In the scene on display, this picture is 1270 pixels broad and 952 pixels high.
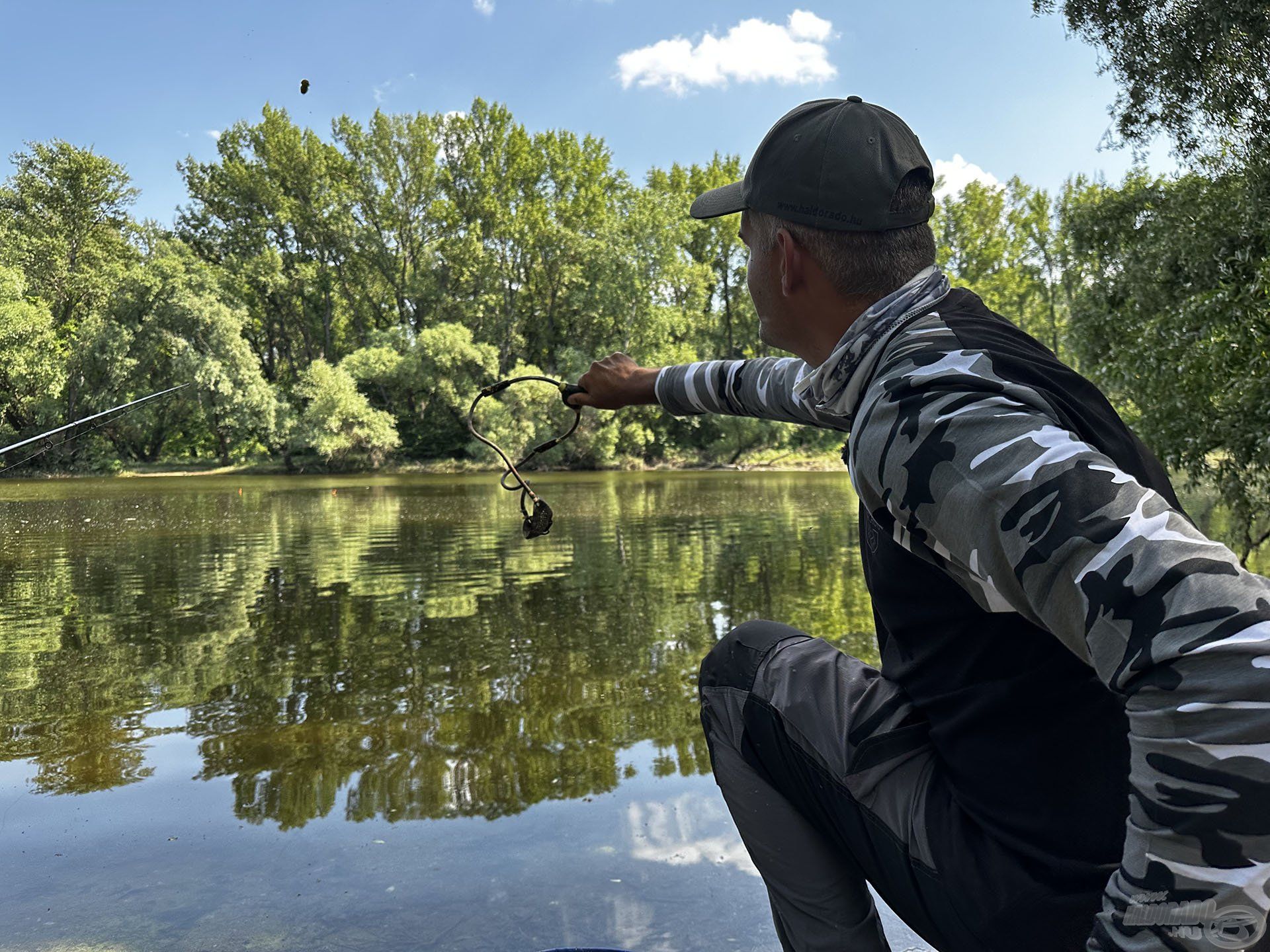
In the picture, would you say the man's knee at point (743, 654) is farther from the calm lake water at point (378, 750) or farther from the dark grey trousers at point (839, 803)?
the calm lake water at point (378, 750)

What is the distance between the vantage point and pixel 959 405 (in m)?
1.25

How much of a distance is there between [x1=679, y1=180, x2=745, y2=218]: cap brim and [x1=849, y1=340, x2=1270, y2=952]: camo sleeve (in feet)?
2.94

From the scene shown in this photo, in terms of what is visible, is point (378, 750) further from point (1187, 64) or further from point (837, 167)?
point (1187, 64)

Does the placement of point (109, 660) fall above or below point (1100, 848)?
below

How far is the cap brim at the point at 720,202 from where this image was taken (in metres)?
2.02

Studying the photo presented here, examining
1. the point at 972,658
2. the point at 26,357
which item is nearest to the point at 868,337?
the point at 972,658

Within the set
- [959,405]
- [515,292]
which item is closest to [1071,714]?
[959,405]

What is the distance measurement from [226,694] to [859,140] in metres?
5.32

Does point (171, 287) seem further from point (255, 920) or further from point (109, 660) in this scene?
point (255, 920)

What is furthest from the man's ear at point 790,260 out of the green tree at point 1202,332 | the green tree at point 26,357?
the green tree at point 26,357

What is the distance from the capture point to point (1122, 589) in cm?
108

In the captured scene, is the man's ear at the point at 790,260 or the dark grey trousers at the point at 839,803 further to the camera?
the man's ear at the point at 790,260

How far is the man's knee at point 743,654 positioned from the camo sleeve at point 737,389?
592 mm

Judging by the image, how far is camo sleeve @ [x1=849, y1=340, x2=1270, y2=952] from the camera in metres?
1.05
